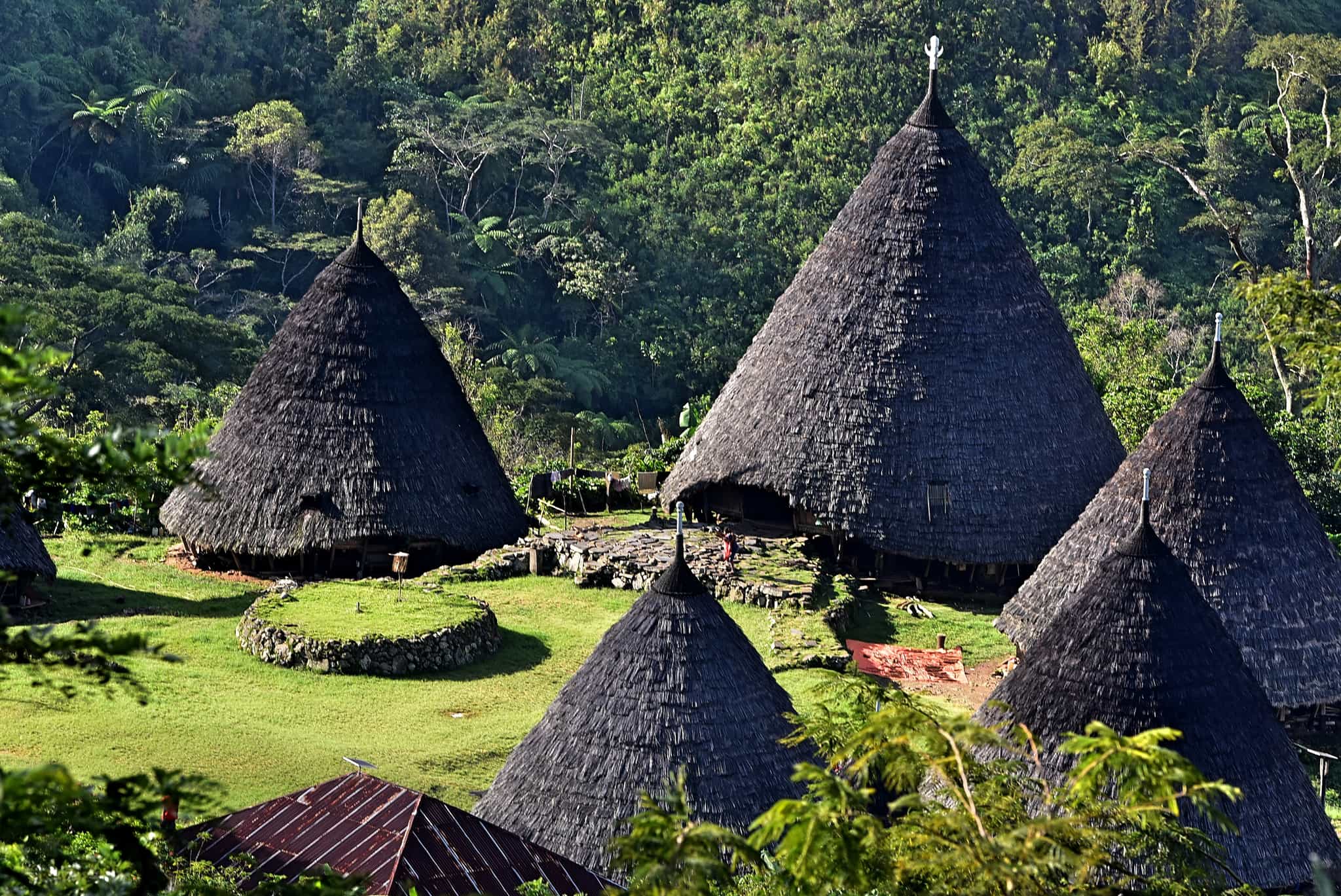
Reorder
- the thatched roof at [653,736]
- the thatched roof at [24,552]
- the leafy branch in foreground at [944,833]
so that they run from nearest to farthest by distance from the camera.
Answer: the leafy branch in foreground at [944,833], the thatched roof at [653,736], the thatched roof at [24,552]

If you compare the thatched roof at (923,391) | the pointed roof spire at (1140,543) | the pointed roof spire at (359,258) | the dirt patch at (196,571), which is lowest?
the dirt patch at (196,571)

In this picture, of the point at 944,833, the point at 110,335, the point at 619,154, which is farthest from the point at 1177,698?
the point at 619,154

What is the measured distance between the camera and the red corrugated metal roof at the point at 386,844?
1278cm

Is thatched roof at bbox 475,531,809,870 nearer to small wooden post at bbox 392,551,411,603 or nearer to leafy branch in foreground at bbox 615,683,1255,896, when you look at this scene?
leafy branch in foreground at bbox 615,683,1255,896

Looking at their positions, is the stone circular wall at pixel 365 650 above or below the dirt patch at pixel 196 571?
below

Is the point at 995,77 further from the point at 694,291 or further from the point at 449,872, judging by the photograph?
the point at 449,872

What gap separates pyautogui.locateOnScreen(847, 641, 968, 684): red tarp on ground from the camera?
2150 centimetres

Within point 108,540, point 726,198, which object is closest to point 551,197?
point 726,198

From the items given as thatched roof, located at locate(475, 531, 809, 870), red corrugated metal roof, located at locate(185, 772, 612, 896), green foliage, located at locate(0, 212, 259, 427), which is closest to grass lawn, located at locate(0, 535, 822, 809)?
thatched roof, located at locate(475, 531, 809, 870)

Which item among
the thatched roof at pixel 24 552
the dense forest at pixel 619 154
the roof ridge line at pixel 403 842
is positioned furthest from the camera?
the dense forest at pixel 619 154

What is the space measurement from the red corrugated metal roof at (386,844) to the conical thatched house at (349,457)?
1037 cm

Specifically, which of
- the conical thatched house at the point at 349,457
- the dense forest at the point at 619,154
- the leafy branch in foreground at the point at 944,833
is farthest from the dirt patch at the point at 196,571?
the dense forest at the point at 619,154

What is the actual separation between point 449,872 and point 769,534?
12.8 metres

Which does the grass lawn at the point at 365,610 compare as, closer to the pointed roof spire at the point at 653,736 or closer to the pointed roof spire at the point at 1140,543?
the pointed roof spire at the point at 653,736
